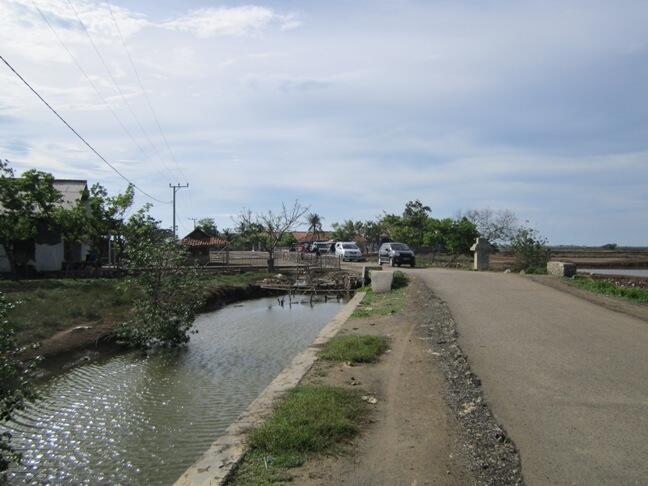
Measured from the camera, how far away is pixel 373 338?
12039mm

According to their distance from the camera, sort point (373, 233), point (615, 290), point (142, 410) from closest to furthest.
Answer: point (142, 410)
point (615, 290)
point (373, 233)

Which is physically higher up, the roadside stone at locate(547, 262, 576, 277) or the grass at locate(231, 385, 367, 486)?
the roadside stone at locate(547, 262, 576, 277)

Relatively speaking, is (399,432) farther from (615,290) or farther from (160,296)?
(615,290)

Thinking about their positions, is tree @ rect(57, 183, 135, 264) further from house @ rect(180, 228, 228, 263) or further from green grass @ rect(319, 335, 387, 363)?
green grass @ rect(319, 335, 387, 363)

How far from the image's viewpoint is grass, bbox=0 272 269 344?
15367 millimetres

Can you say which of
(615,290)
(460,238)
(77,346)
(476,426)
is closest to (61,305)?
(77,346)

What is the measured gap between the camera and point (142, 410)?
404 inches

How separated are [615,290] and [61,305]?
18.1 m

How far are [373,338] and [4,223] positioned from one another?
62.0 ft

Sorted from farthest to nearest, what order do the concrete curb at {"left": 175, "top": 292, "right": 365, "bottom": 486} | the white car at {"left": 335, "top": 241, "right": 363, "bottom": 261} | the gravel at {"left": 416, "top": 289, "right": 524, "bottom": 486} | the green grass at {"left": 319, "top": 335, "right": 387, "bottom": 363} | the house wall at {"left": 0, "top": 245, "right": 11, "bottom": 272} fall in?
the white car at {"left": 335, "top": 241, "right": 363, "bottom": 261}
the house wall at {"left": 0, "top": 245, "right": 11, "bottom": 272}
the green grass at {"left": 319, "top": 335, "right": 387, "bottom": 363}
the concrete curb at {"left": 175, "top": 292, "right": 365, "bottom": 486}
the gravel at {"left": 416, "top": 289, "right": 524, "bottom": 486}

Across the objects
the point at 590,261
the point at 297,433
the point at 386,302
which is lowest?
the point at 297,433

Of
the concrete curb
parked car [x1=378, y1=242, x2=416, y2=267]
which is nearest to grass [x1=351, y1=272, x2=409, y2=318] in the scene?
the concrete curb

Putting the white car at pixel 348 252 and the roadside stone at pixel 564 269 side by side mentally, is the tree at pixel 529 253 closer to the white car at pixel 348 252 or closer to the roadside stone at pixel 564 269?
the roadside stone at pixel 564 269

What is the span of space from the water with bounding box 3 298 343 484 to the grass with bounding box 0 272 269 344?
6.92 feet
